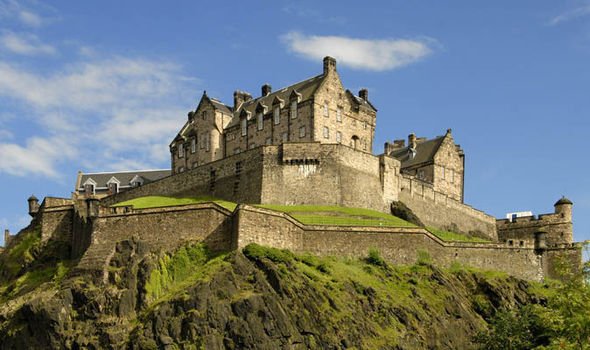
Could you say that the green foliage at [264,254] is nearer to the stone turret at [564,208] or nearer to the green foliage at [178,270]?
the green foliage at [178,270]

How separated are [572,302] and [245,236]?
2541 cm

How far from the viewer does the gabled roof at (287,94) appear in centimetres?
8838

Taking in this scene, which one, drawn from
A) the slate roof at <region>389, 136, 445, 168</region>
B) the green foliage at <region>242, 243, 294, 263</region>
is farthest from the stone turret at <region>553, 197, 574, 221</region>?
the green foliage at <region>242, 243, 294, 263</region>

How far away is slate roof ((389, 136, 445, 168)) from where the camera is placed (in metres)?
97.3

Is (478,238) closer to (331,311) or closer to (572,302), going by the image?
(331,311)

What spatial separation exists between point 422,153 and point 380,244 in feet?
89.7

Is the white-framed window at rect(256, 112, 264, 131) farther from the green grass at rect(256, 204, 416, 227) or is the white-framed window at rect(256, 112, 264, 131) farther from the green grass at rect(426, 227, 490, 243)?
the green grass at rect(426, 227, 490, 243)

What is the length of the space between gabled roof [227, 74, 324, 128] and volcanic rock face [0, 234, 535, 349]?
2161 cm

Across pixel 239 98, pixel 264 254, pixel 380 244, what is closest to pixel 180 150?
pixel 239 98

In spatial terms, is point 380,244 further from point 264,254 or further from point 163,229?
point 163,229

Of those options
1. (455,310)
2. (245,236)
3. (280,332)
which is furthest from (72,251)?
(455,310)

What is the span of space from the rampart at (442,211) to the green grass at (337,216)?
735 centimetres

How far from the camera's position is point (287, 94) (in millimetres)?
90688

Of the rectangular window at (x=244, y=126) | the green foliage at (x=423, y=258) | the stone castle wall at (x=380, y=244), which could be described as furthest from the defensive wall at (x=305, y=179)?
the green foliage at (x=423, y=258)
